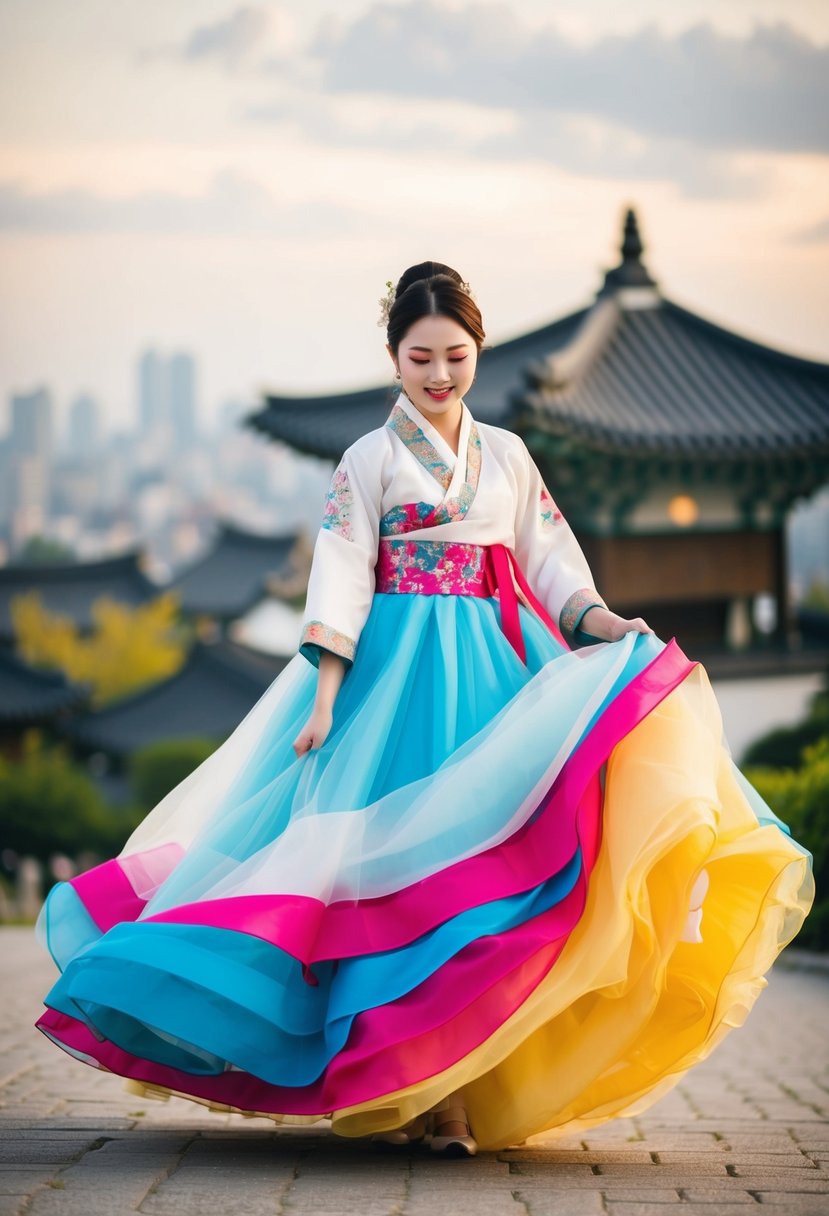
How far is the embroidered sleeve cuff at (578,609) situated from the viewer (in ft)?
13.2

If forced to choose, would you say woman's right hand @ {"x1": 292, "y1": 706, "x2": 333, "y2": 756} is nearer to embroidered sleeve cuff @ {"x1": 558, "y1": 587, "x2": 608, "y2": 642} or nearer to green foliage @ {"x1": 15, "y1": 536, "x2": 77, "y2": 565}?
embroidered sleeve cuff @ {"x1": 558, "y1": 587, "x2": 608, "y2": 642}

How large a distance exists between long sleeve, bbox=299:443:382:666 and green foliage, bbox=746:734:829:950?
16.2ft

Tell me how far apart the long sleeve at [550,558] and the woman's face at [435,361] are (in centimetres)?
30

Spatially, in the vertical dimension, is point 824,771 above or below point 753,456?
below

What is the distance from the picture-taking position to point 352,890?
134 inches

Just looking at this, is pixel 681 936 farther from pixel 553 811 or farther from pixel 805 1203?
pixel 805 1203

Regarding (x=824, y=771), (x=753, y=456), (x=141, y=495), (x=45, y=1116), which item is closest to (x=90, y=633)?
(x=753, y=456)

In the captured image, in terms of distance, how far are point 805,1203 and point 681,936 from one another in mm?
616

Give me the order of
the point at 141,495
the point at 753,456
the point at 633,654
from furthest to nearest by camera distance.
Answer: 1. the point at 141,495
2. the point at 753,456
3. the point at 633,654

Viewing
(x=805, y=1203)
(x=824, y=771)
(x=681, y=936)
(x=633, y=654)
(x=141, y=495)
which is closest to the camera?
(x=805, y=1203)

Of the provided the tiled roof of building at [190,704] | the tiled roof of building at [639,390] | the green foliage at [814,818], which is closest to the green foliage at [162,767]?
the tiled roof of building at [190,704]

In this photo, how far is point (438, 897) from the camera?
11.0ft

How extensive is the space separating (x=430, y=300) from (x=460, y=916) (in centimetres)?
159

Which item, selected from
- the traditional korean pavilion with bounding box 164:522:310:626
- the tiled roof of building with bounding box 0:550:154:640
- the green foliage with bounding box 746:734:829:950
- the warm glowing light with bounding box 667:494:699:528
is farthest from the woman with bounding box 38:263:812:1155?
the tiled roof of building with bounding box 0:550:154:640
